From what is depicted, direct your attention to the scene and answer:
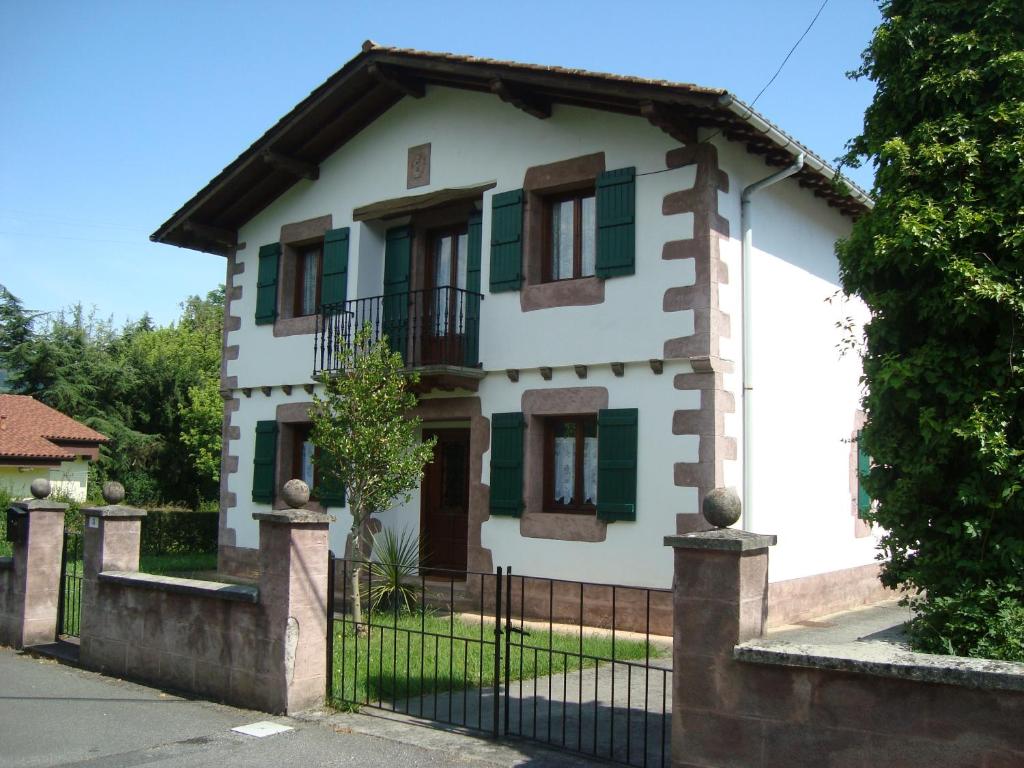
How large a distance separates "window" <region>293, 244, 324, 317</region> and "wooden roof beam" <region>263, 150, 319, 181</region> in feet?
3.50

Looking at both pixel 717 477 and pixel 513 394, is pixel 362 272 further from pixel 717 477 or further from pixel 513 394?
pixel 717 477

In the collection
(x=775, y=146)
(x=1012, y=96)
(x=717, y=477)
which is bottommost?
(x=717, y=477)

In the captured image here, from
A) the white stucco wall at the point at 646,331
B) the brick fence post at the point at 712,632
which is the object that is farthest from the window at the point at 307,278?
the brick fence post at the point at 712,632

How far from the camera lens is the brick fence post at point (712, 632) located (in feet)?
16.5

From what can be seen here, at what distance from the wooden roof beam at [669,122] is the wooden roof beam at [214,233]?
7.80 metres

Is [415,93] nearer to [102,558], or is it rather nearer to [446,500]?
[446,500]

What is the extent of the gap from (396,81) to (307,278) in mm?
3447

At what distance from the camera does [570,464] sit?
1167cm

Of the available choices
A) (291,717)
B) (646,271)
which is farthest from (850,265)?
(646,271)

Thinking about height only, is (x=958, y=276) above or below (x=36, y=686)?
above

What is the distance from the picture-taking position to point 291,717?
22.7 ft

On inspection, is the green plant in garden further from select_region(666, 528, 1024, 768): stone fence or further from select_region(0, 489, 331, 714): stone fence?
select_region(0, 489, 331, 714): stone fence

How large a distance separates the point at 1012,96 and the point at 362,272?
32.5 ft

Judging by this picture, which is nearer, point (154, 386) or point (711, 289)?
point (711, 289)
